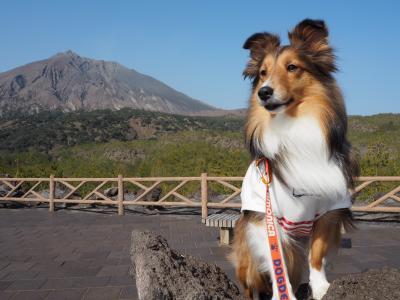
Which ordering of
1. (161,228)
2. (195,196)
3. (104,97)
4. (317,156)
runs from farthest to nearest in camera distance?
(104,97)
(195,196)
(161,228)
(317,156)

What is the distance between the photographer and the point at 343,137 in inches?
99.8

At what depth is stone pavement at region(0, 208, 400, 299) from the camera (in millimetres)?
4938

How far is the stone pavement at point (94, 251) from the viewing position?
194 inches

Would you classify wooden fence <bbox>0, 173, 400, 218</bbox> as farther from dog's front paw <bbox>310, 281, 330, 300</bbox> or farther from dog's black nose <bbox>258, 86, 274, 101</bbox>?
dog's black nose <bbox>258, 86, 274, 101</bbox>

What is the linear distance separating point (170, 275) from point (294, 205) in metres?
0.84

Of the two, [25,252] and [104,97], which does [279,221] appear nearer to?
[25,252]

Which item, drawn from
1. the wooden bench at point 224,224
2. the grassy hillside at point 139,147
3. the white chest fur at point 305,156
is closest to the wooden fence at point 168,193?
the grassy hillside at point 139,147

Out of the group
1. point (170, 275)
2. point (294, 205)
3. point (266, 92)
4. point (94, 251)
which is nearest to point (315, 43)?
point (266, 92)

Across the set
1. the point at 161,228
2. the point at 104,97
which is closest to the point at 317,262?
the point at 161,228

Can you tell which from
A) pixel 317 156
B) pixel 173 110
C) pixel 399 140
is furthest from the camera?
pixel 173 110

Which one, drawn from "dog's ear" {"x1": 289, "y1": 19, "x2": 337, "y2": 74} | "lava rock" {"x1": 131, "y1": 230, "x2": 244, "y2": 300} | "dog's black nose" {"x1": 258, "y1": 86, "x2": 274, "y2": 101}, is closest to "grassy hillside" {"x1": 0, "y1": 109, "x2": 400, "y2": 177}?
"dog's black nose" {"x1": 258, "y1": 86, "x2": 274, "y2": 101}

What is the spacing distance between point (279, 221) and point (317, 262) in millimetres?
326

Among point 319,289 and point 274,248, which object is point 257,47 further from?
point 319,289

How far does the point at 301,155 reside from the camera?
2.49m
